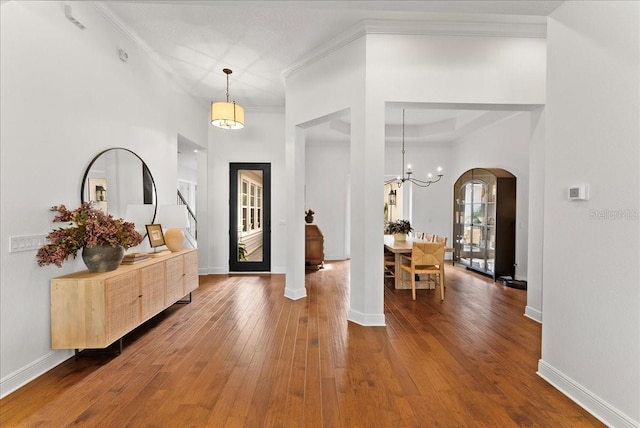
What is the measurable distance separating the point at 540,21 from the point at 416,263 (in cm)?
320

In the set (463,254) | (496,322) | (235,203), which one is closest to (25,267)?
(235,203)

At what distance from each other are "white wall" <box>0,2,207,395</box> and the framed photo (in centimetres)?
91

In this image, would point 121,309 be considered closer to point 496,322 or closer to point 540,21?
point 496,322

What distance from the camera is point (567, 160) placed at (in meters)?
2.04

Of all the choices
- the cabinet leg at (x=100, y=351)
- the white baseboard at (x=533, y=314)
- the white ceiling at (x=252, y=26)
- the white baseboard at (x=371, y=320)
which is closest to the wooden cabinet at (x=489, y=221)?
the white baseboard at (x=533, y=314)

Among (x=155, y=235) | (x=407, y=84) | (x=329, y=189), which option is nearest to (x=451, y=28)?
(x=407, y=84)

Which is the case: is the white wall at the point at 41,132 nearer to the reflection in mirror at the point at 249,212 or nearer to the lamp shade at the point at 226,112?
the lamp shade at the point at 226,112

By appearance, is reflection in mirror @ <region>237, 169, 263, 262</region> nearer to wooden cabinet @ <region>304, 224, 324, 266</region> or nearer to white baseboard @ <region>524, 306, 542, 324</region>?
wooden cabinet @ <region>304, 224, 324, 266</region>

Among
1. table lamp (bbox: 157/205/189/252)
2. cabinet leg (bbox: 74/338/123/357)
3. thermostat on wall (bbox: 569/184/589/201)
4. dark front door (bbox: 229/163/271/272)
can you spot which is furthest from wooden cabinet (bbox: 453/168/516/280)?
cabinet leg (bbox: 74/338/123/357)

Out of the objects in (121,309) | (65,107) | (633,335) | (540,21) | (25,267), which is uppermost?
(540,21)

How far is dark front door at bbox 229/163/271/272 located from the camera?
5.74m

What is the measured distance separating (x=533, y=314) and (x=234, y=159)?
5363 millimetres

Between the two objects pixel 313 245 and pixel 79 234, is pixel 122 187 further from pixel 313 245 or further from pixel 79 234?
pixel 313 245

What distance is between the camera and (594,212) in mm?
1834
